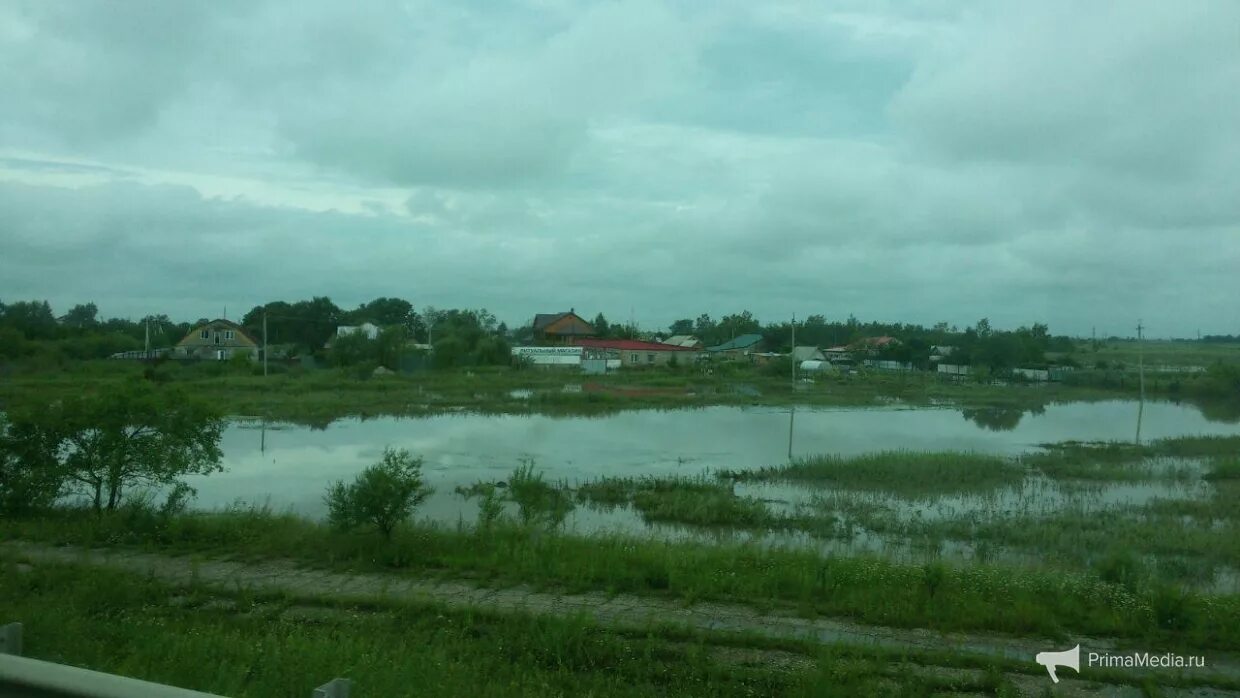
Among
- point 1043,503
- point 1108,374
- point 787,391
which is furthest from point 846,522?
point 1108,374

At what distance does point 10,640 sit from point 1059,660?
680 cm

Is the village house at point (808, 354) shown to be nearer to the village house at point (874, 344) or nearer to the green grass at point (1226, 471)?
the village house at point (874, 344)

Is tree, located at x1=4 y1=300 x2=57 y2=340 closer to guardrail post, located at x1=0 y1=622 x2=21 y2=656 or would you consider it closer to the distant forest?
the distant forest

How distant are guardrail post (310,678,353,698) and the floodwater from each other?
437 inches

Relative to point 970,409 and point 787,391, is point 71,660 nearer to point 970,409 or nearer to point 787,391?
point 970,409

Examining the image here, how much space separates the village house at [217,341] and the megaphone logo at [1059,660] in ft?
198

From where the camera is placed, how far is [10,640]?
381cm

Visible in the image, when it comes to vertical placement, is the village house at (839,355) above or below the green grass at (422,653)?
above

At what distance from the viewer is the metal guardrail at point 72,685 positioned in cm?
286

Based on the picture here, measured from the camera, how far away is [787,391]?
54.5 meters

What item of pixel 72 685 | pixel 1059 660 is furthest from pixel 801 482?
pixel 72 685

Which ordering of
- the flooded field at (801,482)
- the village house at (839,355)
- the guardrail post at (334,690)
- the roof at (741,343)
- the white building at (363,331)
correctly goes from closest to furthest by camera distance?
the guardrail post at (334,690) < the flooded field at (801,482) < the white building at (363,331) < the village house at (839,355) < the roof at (741,343)

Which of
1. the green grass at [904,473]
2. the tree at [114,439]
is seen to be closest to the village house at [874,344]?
the green grass at [904,473]

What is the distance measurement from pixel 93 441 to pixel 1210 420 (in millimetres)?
44396
